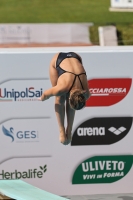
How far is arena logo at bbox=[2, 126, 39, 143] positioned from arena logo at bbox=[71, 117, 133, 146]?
0.56m

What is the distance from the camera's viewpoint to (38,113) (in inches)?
257

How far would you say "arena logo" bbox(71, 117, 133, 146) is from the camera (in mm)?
6621

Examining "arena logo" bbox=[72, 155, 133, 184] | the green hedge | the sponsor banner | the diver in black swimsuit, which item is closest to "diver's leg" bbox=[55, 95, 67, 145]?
the diver in black swimsuit

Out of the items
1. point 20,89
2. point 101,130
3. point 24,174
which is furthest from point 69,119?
point 24,174

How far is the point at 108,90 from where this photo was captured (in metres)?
6.54

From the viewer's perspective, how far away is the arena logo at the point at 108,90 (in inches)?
256

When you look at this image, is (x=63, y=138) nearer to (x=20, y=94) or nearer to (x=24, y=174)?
(x=24, y=174)

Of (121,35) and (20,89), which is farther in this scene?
(121,35)

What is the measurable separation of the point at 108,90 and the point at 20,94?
4.13ft

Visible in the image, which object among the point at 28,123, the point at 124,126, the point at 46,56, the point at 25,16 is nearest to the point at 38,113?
the point at 28,123

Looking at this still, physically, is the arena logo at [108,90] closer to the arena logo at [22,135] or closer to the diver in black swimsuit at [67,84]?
the diver in black swimsuit at [67,84]

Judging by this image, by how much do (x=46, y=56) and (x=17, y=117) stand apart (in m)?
0.97

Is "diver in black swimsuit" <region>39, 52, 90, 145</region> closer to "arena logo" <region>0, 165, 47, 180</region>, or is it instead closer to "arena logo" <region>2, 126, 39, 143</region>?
"arena logo" <region>2, 126, 39, 143</region>

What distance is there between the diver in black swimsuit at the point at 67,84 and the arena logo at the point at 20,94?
0.09 metres
